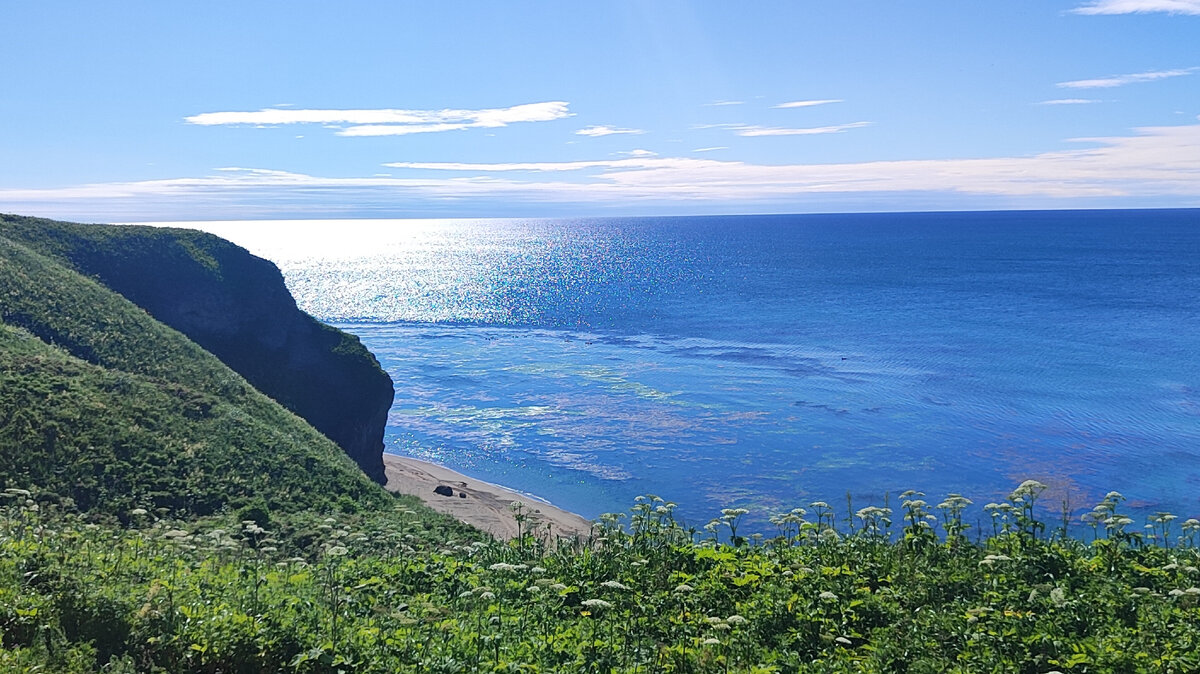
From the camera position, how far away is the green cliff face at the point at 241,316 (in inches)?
1783

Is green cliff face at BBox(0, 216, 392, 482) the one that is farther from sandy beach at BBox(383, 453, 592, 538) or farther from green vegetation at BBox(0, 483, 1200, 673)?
green vegetation at BBox(0, 483, 1200, 673)

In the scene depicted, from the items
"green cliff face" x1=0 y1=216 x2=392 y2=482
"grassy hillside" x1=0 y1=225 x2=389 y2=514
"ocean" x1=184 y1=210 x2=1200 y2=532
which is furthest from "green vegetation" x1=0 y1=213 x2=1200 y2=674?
"green cliff face" x1=0 y1=216 x2=392 y2=482

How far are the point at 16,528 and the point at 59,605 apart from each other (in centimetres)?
426

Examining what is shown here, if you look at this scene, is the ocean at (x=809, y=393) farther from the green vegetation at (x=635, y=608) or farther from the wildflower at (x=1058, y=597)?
the wildflower at (x=1058, y=597)

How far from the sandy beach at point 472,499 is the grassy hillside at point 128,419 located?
828cm

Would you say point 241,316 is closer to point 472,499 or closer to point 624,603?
point 472,499

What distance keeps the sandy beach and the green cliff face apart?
2.44 metres

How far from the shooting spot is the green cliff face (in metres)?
45.3

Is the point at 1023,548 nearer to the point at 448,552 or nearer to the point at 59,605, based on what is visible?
the point at 448,552

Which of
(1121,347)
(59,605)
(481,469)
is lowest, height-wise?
(481,469)

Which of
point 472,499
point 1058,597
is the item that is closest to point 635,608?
point 1058,597

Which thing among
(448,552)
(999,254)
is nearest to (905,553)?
(448,552)

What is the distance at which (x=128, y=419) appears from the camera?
2641 centimetres

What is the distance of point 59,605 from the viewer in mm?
9180
